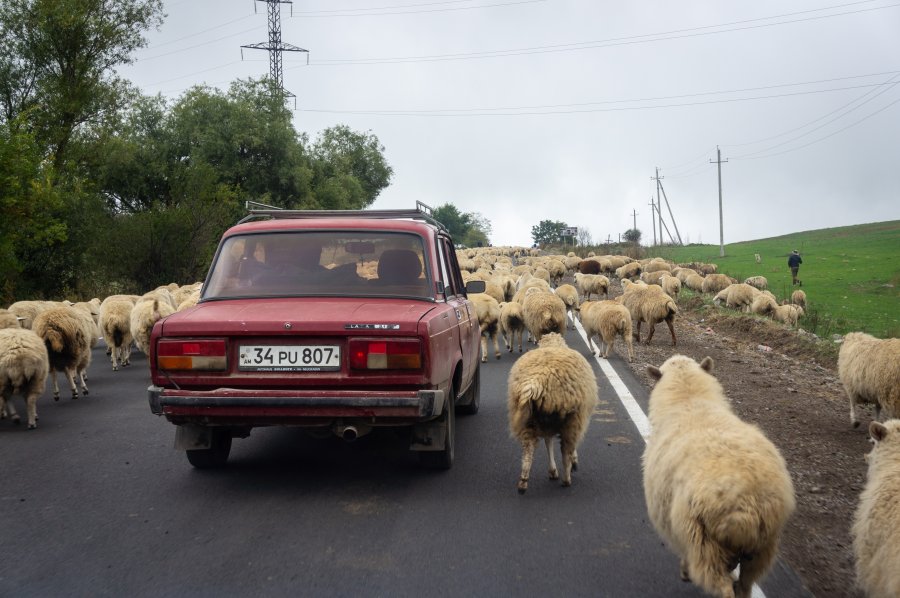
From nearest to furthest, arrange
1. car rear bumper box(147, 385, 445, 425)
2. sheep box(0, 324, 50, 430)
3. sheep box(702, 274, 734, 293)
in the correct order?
car rear bumper box(147, 385, 445, 425)
sheep box(0, 324, 50, 430)
sheep box(702, 274, 734, 293)

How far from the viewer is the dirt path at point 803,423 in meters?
4.67

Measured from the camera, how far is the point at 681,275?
109 feet

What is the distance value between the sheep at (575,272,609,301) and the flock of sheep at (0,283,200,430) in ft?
43.4

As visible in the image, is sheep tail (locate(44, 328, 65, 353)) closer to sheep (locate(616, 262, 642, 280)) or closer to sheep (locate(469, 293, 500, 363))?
sheep (locate(469, 293, 500, 363))

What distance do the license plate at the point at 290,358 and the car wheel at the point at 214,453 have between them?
1.19 meters

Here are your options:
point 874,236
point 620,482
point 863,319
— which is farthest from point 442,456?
point 874,236

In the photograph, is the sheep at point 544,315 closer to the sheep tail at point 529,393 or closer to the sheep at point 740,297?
the sheep tail at point 529,393

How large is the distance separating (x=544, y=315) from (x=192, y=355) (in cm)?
788

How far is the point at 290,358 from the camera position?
17.5 ft

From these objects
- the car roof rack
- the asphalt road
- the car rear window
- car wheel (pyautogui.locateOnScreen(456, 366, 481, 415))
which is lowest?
the asphalt road

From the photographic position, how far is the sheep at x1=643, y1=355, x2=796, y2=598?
3473mm

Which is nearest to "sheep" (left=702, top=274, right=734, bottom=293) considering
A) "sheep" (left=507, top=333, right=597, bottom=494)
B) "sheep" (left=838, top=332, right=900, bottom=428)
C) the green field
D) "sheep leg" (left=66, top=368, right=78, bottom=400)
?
the green field

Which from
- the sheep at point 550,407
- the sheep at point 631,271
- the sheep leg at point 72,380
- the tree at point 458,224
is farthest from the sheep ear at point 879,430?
the tree at point 458,224

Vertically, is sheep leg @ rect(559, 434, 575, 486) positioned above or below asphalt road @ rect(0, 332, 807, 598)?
above
